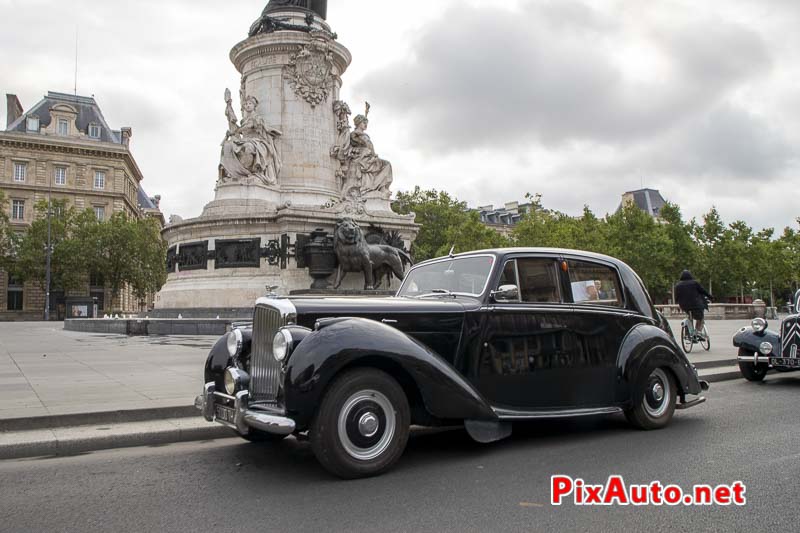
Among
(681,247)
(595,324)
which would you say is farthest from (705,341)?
(681,247)

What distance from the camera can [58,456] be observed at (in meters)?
5.95

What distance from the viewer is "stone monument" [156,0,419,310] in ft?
76.2

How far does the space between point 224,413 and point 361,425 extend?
1.26 metres

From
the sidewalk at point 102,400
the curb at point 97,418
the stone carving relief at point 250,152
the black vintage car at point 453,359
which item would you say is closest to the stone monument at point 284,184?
the stone carving relief at point 250,152

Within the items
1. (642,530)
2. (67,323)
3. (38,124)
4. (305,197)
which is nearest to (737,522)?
(642,530)

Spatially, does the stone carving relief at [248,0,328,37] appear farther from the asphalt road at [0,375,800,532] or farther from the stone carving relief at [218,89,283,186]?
the asphalt road at [0,375,800,532]

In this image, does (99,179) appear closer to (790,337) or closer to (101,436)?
(101,436)

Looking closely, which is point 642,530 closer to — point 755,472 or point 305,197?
point 755,472

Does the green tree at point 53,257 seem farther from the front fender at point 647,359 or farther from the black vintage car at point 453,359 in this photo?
the front fender at point 647,359

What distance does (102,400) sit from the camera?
7.68 m

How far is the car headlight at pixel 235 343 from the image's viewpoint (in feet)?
19.2

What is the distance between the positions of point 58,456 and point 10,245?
62.3m

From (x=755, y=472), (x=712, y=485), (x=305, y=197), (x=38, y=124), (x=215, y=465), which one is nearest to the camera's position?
(x=712, y=485)

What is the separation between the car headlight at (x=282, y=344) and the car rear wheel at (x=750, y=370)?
8707mm
